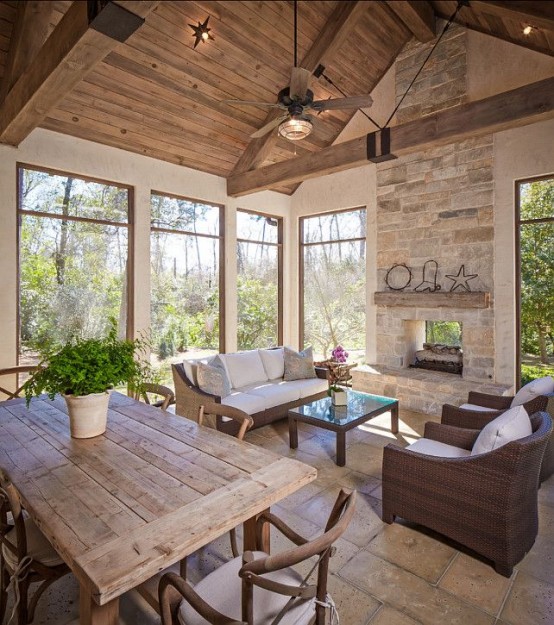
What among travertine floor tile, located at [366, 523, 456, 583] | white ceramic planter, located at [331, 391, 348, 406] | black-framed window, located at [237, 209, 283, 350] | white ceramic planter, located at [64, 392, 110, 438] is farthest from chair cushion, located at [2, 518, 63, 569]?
black-framed window, located at [237, 209, 283, 350]

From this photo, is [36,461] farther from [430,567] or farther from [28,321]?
[28,321]

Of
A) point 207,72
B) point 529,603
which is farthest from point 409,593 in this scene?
point 207,72

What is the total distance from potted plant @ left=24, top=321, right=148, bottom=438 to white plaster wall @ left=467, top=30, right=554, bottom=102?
5.34 metres

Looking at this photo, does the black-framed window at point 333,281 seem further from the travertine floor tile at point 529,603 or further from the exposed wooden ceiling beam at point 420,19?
the travertine floor tile at point 529,603

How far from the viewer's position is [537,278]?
15.1 feet

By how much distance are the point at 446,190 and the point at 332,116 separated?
7.03 ft

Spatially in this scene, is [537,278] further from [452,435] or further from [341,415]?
[341,415]

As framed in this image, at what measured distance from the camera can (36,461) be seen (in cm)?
176

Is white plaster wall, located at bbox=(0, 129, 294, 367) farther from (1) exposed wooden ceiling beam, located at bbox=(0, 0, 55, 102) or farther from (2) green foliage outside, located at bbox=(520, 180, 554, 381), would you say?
(2) green foliage outside, located at bbox=(520, 180, 554, 381)

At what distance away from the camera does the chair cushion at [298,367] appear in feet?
16.0

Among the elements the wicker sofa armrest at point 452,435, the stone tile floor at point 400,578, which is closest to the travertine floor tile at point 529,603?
the stone tile floor at point 400,578

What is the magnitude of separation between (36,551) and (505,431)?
243 cm

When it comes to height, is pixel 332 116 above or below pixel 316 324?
above

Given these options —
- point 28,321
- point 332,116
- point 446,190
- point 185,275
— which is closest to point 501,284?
point 446,190
